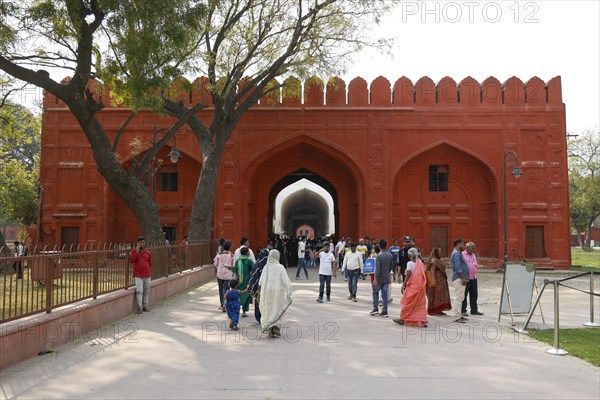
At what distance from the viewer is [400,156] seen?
66.4 feet

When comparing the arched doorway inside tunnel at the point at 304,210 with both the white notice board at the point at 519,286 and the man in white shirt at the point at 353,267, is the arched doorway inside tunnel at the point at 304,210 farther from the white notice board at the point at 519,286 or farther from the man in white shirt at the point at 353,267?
the white notice board at the point at 519,286

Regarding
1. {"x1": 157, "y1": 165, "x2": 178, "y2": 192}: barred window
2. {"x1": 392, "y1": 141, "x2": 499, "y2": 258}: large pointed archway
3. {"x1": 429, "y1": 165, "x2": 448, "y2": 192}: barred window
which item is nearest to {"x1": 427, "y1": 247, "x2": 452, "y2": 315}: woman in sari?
{"x1": 392, "y1": 141, "x2": 499, "y2": 258}: large pointed archway

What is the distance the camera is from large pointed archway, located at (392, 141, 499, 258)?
2077 centimetres

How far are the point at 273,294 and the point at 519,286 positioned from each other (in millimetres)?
3979

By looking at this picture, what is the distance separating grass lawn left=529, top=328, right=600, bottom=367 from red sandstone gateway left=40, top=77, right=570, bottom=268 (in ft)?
39.9

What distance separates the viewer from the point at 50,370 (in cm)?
539

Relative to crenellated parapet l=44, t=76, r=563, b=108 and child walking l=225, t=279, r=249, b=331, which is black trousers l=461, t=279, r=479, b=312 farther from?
crenellated parapet l=44, t=76, r=563, b=108

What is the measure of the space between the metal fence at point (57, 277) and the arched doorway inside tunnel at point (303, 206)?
15365 millimetres

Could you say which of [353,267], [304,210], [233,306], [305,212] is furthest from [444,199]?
[305,212]

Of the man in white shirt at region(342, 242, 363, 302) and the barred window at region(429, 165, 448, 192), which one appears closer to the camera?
the man in white shirt at region(342, 242, 363, 302)

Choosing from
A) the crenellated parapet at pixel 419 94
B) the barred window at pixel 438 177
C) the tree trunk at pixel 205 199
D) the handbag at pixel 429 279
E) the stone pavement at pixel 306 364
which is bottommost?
the stone pavement at pixel 306 364

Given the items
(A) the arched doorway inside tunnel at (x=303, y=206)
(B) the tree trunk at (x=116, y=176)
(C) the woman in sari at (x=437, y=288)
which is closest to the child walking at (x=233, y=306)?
(C) the woman in sari at (x=437, y=288)

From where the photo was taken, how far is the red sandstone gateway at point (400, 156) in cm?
1997

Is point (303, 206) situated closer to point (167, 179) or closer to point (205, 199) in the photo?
point (167, 179)
